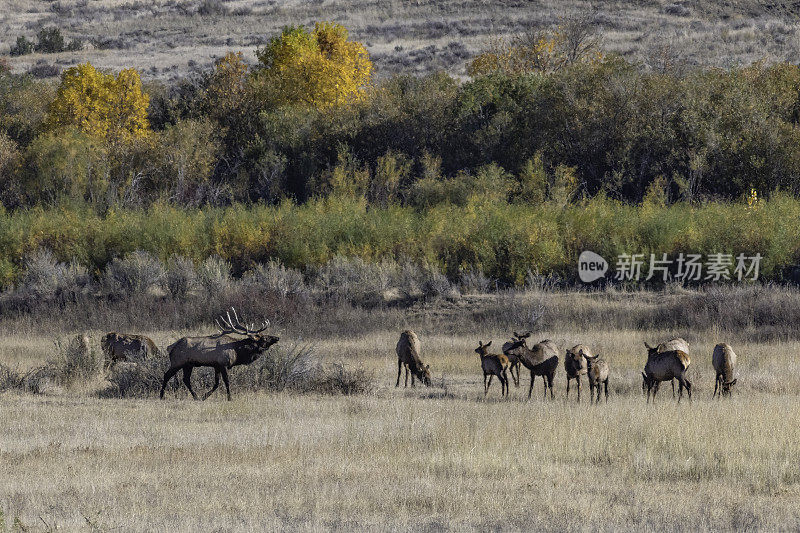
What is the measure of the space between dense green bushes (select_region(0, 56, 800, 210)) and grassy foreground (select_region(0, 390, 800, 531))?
79.8ft

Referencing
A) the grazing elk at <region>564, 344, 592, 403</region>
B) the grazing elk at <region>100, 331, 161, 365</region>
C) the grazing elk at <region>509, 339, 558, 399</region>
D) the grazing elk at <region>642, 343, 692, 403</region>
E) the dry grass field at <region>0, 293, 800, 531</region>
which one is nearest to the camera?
the dry grass field at <region>0, 293, 800, 531</region>

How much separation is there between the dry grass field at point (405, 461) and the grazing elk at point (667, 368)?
342 millimetres

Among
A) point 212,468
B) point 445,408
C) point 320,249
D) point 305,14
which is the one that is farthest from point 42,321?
point 305,14

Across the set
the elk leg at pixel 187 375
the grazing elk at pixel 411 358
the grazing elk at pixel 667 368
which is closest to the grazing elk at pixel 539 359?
the grazing elk at pixel 667 368

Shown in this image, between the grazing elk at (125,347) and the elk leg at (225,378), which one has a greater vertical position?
the elk leg at (225,378)

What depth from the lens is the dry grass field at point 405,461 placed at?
9.91m

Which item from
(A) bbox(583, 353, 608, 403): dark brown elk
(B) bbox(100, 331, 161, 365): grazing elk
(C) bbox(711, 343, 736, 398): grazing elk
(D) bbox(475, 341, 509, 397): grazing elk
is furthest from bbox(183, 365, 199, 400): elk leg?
(C) bbox(711, 343, 736, 398): grazing elk

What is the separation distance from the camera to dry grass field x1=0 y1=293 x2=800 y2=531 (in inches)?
390

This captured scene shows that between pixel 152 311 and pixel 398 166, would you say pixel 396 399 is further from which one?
pixel 398 166

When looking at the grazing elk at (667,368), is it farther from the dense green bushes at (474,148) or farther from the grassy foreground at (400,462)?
the dense green bushes at (474,148)

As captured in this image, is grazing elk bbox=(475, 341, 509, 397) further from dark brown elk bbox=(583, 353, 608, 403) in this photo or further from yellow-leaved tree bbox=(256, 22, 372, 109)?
yellow-leaved tree bbox=(256, 22, 372, 109)

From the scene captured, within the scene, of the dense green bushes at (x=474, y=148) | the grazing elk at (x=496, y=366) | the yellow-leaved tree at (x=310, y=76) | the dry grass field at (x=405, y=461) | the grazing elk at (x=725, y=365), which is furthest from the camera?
the yellow-leaved tree at (x=310, y=76)

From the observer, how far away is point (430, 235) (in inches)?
1332

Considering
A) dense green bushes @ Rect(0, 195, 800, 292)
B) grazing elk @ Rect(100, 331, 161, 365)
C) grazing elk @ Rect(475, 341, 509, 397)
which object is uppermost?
grazing elk @ Rect(475, 341, 509, 397)
